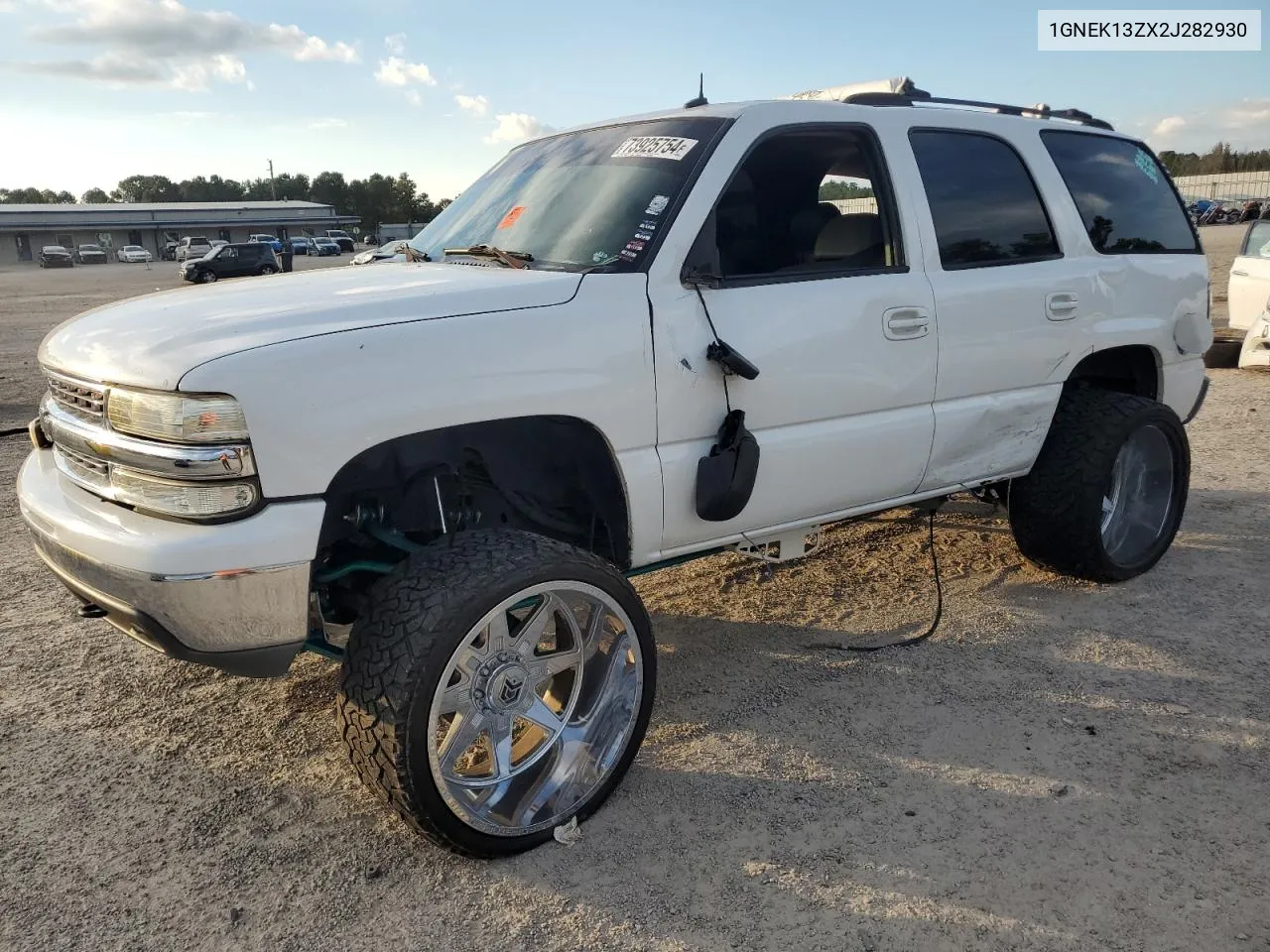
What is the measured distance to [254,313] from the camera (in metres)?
2.70

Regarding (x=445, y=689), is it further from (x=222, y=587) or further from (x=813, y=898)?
(x=813, y=898)

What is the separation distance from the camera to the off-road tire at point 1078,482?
4367 mm

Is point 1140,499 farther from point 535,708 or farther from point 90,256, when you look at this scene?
point 90,256

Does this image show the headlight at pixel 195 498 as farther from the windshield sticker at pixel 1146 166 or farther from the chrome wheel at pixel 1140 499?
Result: the windshield sticker at pixel 1146 166

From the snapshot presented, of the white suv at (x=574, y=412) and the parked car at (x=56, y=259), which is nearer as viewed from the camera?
the white suv at (x=574, y=412)

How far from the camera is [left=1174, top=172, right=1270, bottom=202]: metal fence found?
59500mm

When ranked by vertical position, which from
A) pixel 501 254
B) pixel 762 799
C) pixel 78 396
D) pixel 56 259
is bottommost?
pixel 762 799

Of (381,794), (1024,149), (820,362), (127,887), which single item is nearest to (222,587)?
(381,794)

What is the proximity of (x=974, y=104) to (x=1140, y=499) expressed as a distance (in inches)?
83.9

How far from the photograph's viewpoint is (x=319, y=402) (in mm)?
2432

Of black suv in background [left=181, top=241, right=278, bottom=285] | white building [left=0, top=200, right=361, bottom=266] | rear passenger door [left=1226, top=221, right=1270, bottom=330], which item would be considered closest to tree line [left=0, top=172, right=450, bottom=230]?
white building [left=0, top=200, right=361, bottom=266]

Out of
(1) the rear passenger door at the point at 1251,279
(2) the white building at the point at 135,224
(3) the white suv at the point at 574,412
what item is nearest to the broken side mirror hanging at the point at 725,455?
(3) the white suv at the point at 574,412

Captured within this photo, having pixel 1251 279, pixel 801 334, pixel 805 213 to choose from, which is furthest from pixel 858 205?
pixel 1251 279

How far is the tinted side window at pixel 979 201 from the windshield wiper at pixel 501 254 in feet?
5.36
